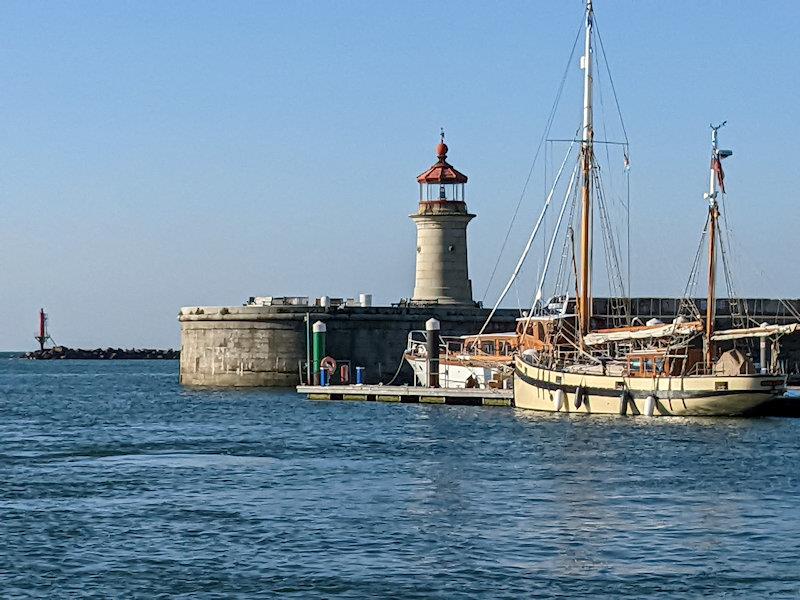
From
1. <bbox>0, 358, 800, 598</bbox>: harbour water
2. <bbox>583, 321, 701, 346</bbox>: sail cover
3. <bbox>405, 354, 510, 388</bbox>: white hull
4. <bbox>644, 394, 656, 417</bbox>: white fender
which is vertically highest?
<bbox>583, 321, 701, 346</bbox>: sail cover

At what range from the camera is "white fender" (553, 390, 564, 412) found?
5375 cm

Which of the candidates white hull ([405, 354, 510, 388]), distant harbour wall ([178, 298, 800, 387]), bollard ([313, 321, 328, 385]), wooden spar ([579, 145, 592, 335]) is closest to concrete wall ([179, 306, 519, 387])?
distant harbour wall ([178, 298, 800, 387])

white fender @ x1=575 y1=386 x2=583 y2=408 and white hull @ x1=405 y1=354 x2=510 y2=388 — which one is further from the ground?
white hull @ x1=405 y1=354 x2=510 y2=388

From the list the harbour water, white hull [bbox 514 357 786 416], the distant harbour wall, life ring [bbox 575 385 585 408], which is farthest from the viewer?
the distant harbour wall

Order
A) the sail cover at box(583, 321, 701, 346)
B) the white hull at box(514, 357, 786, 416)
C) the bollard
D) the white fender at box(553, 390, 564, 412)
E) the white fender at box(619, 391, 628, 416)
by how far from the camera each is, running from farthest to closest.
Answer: the bollard → the white fender at box(553, 390, 564, 412) → the sail cover at box(583, 321, 701, 346) → the white fender at box(619, 391, 628, 416) → the white hull at box(514, 357, 786, 416)

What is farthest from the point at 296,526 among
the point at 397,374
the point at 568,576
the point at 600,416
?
the point at 397,374

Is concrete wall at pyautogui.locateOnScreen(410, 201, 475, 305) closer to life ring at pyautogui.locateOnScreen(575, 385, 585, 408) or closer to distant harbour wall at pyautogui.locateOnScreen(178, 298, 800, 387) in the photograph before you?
distant harbour wall at pyautogui.locateOnScreen(178, 298, 800, 387)

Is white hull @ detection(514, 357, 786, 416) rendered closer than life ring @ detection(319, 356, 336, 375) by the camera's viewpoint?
Yes

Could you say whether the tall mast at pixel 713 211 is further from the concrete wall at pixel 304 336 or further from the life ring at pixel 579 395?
the concrete wall at pixel 304 336

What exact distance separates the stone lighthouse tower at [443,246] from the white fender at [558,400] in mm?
26331

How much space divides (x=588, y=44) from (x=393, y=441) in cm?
2231

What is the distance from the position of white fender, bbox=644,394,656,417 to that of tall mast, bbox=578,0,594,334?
8981mm

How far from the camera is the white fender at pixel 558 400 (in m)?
53.8

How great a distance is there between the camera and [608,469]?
3669cm
